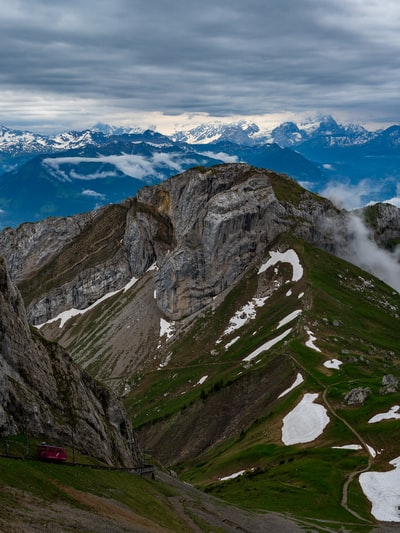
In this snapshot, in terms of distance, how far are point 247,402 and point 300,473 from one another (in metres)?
64.6

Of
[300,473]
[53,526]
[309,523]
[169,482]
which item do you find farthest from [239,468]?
[53,526]

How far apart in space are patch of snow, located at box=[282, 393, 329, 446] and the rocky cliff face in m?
46.6

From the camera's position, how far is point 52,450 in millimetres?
66562

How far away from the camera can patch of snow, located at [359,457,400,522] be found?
86.8 m

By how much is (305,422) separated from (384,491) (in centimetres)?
4117

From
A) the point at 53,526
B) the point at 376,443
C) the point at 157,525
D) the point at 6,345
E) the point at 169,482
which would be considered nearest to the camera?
the point at 53,526

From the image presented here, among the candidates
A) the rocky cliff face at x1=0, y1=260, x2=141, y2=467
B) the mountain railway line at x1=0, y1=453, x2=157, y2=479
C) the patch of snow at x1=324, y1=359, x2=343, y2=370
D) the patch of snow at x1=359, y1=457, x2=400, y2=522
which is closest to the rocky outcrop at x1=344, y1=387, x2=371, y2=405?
the patch of snow at x1=324, y1=359, x2=343, y2=370

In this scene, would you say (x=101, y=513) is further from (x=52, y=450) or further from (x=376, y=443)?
(x=376, y=443)

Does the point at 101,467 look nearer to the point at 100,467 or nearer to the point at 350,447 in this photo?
the point at 100,467

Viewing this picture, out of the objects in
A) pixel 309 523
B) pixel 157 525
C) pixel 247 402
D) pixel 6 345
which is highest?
pixel 6 345

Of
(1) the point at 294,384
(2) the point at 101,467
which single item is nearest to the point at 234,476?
(1) the point at 294,384

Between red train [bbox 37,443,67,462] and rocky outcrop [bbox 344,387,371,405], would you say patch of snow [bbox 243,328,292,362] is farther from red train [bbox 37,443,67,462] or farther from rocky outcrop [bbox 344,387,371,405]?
red train [bbox 37,443,67,462]

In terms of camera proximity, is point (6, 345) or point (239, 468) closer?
point (6, 345)

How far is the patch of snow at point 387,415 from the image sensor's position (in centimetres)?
12099
